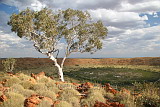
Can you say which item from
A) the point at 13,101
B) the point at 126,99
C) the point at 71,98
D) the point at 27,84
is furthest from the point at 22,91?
the point at 126,99

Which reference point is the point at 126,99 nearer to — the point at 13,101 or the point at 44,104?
the point at 44,104

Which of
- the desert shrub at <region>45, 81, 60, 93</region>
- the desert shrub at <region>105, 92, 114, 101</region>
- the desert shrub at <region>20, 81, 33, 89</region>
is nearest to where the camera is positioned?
the desert shrub at <region>105, 92, 114, 101</region>

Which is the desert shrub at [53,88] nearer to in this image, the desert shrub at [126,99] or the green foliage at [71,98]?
the green foliage at [71,98]

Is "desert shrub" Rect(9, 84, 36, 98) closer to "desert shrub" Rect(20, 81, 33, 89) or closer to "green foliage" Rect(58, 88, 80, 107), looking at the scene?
"desert shrub" Rect(20, 81, 33, 89)

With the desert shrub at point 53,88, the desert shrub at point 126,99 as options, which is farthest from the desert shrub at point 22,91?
the desert shrub at point 126,99

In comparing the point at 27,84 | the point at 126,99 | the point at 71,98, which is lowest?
the point at 126,99

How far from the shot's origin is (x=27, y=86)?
42.6 ft

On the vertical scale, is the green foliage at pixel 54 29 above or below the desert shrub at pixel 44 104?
above

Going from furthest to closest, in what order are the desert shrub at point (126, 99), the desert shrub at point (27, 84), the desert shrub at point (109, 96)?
1. the desert shrub at point (27, 84)
2. the desert shrub at point (109, 96)
3. the desert shrub at point (126, 99)

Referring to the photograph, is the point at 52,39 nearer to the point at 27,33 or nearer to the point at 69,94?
the point at 27,33

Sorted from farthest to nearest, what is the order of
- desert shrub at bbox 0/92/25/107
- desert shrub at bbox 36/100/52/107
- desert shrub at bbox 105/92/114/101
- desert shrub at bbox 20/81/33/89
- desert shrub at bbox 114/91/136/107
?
1. desert shrub at bbox 20/81/33/89
2. desert shrub at bbox 105/92/114/101
3. desert shrub at bbox 114/91/136/107
4. desert shrub at bbox 36/100/52/107
5. desert shrub at bbox 0/92/25/107

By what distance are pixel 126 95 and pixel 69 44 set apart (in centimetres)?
1357

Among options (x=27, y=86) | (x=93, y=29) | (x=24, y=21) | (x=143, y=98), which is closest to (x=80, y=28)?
(x=93, y=29)

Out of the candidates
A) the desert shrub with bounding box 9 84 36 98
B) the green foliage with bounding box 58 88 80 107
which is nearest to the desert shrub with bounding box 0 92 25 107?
the desert shrub with bounding box 9 84 36 98
